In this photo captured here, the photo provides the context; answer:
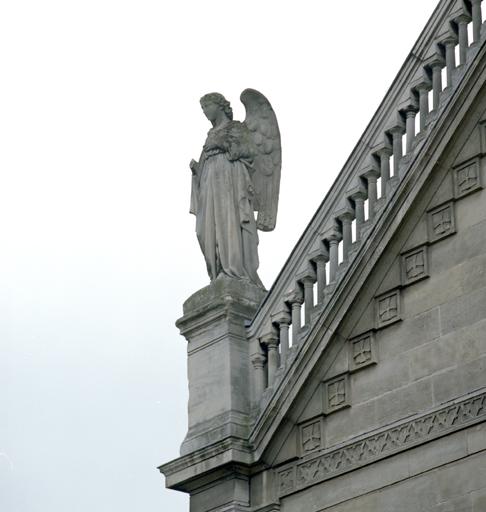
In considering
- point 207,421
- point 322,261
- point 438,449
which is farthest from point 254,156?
point 438,449

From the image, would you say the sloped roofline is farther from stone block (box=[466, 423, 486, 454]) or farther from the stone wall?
stone block (box=[466, 423, 486, 454])

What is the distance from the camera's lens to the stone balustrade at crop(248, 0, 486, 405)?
706 inches

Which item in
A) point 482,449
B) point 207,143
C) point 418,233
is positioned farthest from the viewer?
point 207,143

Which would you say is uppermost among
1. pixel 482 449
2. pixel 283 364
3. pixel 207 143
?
pixel 207 143

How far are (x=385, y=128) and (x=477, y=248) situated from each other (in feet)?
6.23

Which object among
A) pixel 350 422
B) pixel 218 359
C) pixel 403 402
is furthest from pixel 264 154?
pixel 403 402

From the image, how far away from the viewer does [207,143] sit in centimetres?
1955

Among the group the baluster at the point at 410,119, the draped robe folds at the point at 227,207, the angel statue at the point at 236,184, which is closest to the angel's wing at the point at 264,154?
the angel statue at the point at 236,184

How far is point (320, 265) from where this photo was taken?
1838 cm

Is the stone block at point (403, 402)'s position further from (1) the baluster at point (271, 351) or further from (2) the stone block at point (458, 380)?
(1) the baluster at point (271, 351)

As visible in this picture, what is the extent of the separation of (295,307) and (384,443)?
2.07 m

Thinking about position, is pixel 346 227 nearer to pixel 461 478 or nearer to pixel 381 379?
pixel 381 379

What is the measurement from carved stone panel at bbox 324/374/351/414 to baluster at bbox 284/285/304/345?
729 millimetres

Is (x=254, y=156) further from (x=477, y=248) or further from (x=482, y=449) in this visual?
(x=482, y=449)
